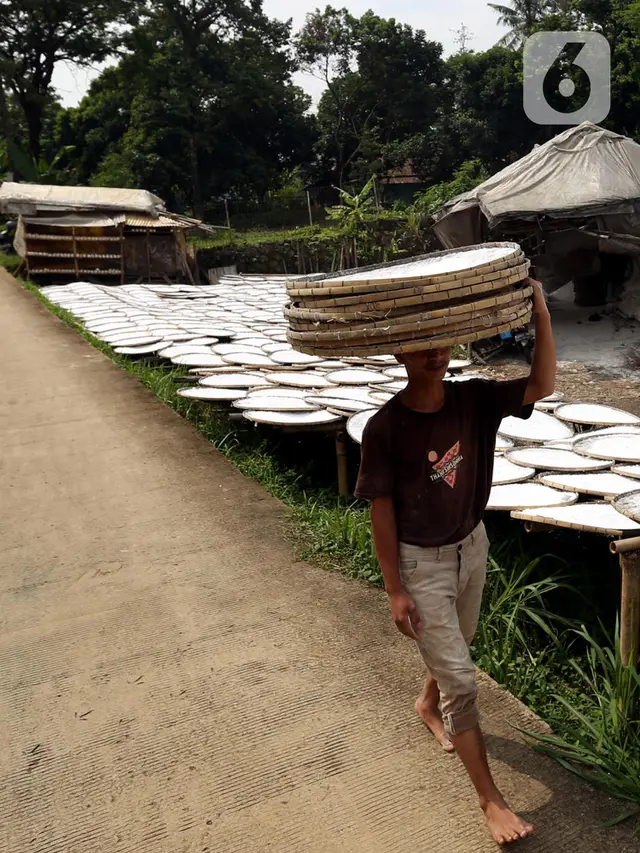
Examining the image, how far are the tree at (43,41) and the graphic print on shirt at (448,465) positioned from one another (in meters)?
26.8

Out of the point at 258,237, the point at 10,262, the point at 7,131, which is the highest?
the point at 7,131

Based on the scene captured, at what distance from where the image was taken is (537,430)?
4.27 metres

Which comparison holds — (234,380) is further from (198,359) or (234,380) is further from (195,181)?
(195,181)

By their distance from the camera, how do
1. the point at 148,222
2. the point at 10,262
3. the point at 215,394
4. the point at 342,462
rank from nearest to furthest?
1. the point at 342,462
2. the point at 215,394
3. the point at 148,222
4. the point at 10,262

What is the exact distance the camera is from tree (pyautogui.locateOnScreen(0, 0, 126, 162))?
81.2 feet

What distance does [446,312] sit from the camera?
1.80 metres

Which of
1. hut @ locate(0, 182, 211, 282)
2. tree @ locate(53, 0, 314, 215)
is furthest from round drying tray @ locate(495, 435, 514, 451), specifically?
tree @ locate(53, 0, 314, 215)

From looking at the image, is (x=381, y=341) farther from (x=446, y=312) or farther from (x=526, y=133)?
(x=526, y=133)

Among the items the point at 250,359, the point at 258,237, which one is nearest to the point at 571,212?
the point at 250,359

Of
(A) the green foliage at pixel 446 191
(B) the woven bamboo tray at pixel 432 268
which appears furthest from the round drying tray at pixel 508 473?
(A) the green foliage at pixel 446 191

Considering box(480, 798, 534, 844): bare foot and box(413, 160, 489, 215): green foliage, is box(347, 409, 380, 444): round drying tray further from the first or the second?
box(413, 160, 489, 215): green foliage

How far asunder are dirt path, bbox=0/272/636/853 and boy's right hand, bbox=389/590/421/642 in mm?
527

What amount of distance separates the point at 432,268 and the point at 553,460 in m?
1.83

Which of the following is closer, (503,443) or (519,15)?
(503,443)
